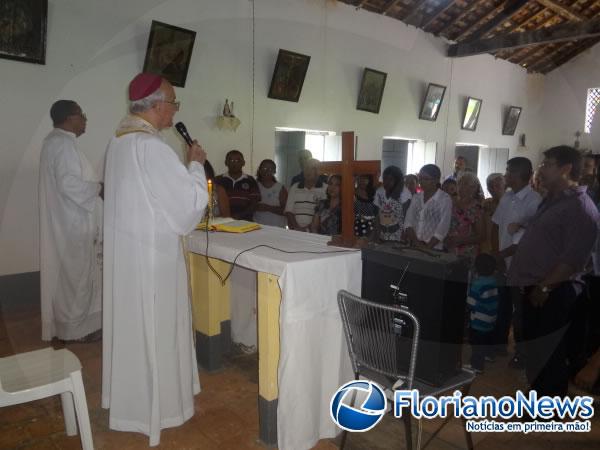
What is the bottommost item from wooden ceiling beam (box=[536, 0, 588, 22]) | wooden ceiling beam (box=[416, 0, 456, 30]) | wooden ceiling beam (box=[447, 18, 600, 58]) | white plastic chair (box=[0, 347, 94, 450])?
white plastic chair (box=[0, 347, 94, 450])

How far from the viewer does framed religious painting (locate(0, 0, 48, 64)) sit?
379 centimetres

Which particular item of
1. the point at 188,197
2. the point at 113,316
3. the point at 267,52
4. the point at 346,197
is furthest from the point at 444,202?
the point at 267,52

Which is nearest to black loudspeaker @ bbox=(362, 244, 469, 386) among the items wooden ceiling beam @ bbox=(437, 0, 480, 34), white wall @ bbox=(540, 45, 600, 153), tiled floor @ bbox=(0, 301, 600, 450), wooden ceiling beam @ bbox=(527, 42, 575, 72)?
tiled floor @ bbox=(0, 301, 600, 450)

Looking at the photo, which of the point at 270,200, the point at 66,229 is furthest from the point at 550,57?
the point at 66,229

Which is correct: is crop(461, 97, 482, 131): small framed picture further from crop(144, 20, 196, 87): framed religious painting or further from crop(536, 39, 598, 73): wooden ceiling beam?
crop(144, 20, 196, 87): framed religious painting

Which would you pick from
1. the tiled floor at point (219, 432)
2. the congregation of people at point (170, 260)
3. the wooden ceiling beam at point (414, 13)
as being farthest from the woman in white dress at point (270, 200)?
the wooden ceiling beam at point (414, 13)

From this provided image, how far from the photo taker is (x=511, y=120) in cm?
1102

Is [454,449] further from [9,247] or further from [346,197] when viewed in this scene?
[9,247]

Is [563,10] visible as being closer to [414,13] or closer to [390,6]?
[414,13]

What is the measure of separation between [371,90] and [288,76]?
1.83m

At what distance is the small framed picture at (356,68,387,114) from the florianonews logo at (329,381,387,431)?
5.77 m

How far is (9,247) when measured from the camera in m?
4.09

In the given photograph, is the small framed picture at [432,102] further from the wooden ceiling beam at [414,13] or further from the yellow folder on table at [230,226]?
the yellow folder on table at [230,226]

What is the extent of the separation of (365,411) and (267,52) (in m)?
4.91
